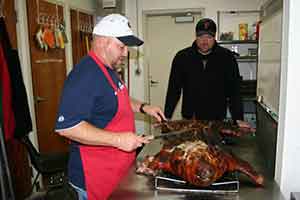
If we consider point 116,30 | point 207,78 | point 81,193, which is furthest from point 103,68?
point 207,78

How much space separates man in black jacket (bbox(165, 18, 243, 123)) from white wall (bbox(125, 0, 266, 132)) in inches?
94.3

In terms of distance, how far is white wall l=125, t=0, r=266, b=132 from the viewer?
4582 mm

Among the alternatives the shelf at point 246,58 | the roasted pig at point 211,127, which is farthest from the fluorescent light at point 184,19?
the roasted pig at point 211,127

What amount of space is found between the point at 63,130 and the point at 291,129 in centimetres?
88

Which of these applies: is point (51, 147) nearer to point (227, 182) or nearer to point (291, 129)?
point (227, 182)

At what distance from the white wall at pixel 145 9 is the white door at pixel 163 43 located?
0.70 ft

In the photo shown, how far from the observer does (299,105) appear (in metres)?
1.09

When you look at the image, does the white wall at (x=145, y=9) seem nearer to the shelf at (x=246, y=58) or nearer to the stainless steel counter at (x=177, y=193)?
the shelf at (x=246, y=58)

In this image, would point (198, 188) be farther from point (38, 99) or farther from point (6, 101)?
point (38, 99)

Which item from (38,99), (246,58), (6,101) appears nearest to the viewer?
(6,101)

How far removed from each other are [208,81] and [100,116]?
1219mm

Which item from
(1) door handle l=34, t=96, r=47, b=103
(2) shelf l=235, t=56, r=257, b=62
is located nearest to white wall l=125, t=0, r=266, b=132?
(2) shelf l=235, t=56, r=257, b=62

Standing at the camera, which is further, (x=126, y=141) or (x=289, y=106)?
(x=126, y=141)

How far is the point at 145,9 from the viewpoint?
4.86 meters
